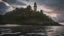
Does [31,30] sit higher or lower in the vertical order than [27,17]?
lower

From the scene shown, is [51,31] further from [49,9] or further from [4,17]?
[4,17]

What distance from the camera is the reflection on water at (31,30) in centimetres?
234

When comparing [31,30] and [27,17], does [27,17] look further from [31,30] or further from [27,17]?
[31,30]

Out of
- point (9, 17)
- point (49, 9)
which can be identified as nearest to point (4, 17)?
point (9, 17)

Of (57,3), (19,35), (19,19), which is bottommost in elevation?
(19,35)

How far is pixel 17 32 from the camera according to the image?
235 cm

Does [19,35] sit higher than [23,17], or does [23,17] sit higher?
[23,17]

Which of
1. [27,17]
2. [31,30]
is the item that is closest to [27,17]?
[27,17]

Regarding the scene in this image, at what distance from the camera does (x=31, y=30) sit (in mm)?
2363

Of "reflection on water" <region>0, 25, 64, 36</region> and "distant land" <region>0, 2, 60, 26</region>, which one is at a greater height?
"distant land" <region>0, 2, 60, 26</region>

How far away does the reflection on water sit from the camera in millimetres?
2342

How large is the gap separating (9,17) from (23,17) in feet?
0.61

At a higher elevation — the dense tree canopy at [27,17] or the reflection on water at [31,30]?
the dense tree canopy at [27,17]

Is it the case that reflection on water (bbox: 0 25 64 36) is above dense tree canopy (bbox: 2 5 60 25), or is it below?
below
